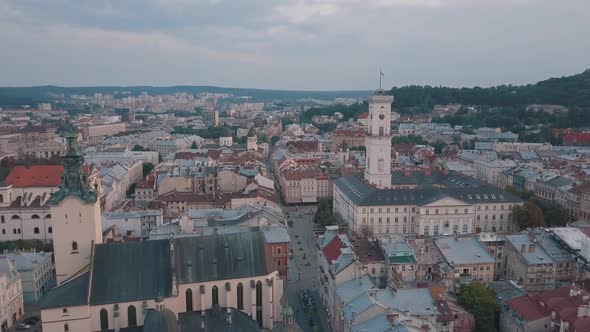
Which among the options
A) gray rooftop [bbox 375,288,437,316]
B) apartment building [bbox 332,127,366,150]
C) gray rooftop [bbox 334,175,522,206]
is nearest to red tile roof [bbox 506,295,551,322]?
gray rooftop [bbox 375,288,437,316]

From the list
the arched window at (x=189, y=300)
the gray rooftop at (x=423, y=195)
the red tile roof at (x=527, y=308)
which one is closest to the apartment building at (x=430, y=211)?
the gray rooftop at (x=423, y=195)

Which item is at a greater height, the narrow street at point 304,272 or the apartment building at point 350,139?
the apartment building at point 350,139

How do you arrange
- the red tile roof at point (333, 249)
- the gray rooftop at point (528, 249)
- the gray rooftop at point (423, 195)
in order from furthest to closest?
the gray rooftop at point (423, 195)
the gray rooftop at point (528, 249)
the red tile roof at point (333, 249)

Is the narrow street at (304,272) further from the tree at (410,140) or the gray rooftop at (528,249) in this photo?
the tree at (410,140)

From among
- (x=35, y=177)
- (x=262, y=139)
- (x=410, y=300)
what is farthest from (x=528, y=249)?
(x=262, y=139)

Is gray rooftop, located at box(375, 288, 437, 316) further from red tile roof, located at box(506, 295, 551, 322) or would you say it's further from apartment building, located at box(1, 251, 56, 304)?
apartment building, located at box(1, 251, 56, 304)

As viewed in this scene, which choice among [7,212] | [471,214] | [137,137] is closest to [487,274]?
[471,214]

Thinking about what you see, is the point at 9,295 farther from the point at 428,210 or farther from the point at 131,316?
the point at 428,210
